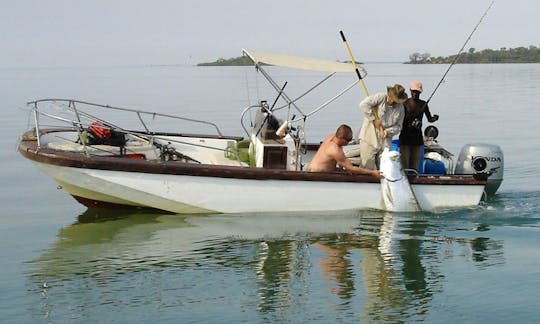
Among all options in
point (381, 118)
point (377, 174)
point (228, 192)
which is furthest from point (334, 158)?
point (228, 192)

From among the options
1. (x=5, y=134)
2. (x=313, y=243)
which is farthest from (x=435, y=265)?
(x=5, y=134)

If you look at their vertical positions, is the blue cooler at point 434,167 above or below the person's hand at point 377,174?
above

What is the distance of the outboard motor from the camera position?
10742 mm

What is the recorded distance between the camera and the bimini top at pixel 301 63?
10.6 metres

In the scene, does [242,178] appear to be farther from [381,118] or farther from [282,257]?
[381,118]

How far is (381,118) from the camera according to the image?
32.9ft

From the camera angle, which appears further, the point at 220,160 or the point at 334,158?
the point at 220,160

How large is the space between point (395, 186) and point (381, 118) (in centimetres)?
92

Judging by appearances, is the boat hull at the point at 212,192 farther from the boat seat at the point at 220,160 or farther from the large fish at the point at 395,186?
the boat seat at the point at 220,160

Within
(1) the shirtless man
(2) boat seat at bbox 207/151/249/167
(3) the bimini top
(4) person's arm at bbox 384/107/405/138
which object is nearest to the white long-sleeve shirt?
(4) person's arm at bbox 384/107/405/138

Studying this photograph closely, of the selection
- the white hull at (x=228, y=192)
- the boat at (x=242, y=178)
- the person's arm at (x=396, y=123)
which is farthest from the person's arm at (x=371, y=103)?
the white hull at (x=228, y=192)

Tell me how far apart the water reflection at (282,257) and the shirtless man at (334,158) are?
2.01ft

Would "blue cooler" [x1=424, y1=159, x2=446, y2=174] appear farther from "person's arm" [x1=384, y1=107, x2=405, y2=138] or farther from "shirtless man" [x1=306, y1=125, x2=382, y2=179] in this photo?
"shirtless man" [x1=306, y1=125, x2=382, y2=179]

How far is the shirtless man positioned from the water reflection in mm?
614
